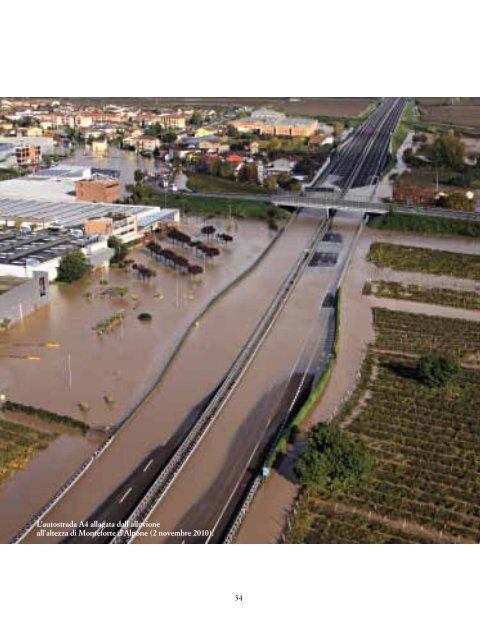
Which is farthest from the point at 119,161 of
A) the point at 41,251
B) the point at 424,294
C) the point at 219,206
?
the point at 424,294

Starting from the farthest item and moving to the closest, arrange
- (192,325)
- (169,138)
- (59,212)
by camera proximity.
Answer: (169,138) → (59,212) → (192,325)

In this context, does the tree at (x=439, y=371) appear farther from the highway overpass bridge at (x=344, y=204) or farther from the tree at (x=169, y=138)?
the tree at (x=169, y=138)

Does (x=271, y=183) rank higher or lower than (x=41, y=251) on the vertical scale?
higher

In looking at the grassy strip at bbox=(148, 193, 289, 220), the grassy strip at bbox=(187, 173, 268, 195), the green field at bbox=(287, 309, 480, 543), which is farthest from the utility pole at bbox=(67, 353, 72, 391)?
the grassy strip at bbox=(187, 173, 268, 195)

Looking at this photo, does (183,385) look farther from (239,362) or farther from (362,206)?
(362,206)

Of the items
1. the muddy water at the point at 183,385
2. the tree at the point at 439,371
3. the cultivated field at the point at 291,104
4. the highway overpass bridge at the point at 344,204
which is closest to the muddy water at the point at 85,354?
the muddy water at the point at 183,385

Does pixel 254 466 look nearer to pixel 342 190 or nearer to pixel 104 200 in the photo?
pixel 104 200

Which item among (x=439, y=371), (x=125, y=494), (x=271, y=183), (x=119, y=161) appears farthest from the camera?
(x=119, y=161)
